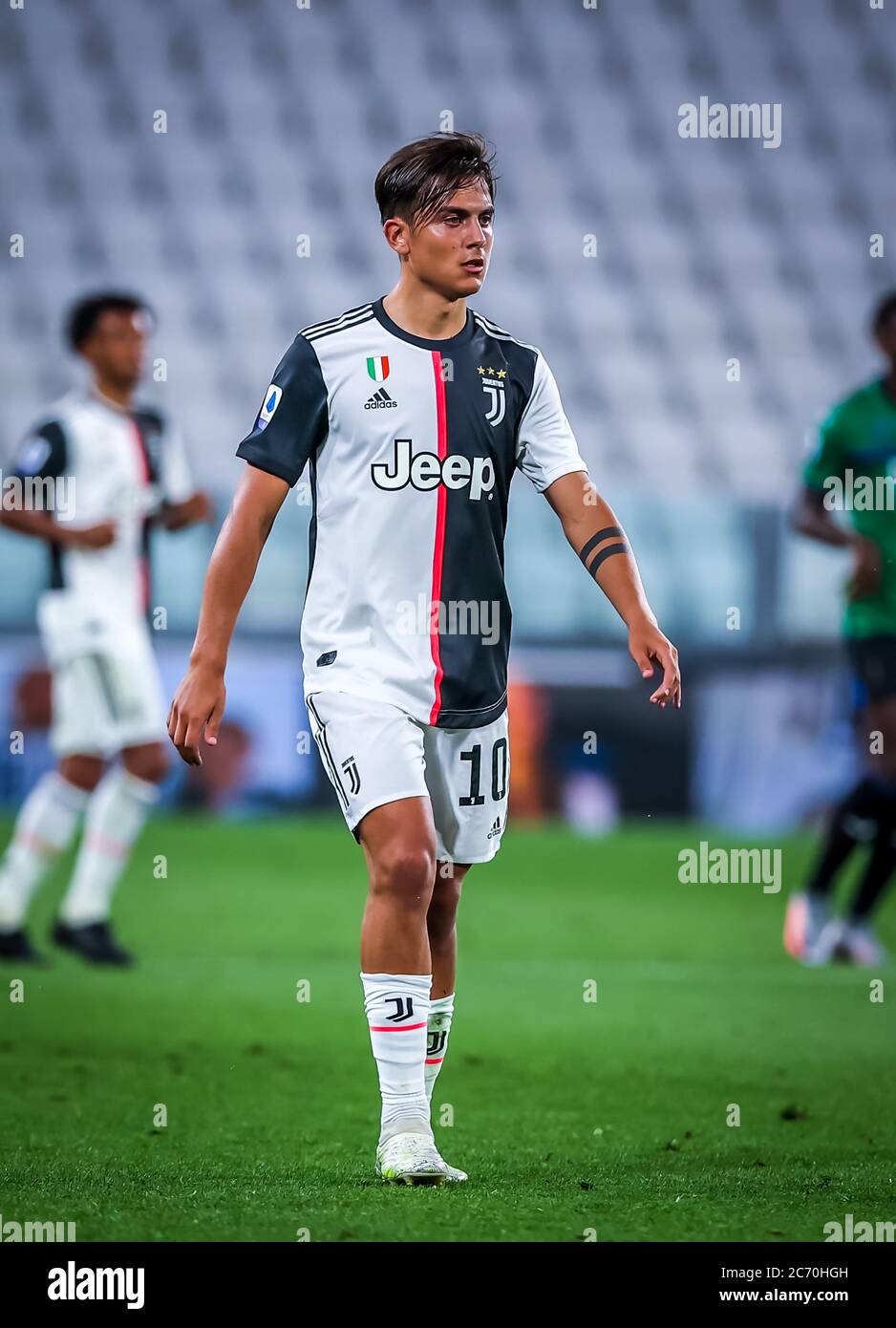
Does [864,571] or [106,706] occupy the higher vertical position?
[864,571]

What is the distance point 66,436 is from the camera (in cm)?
689

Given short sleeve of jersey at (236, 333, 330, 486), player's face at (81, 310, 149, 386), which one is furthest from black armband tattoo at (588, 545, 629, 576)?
player's face at (81, 310, 149, 386)

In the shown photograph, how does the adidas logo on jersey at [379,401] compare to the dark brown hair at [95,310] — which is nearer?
the adidas logo on jersey at [379,401]

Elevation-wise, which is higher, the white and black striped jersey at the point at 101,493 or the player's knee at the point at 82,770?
the white and black striped jersey at the point at 101,493

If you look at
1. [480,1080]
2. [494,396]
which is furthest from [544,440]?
[480,1080]

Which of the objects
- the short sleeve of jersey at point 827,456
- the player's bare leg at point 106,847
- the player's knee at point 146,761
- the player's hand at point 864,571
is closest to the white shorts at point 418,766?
the player's bare leg at point 106,847

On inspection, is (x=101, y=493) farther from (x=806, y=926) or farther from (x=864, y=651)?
(x=806, y=926)

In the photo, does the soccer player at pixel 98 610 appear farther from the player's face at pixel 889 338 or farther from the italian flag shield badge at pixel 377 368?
the italian flag shield badge at pixel 377 368

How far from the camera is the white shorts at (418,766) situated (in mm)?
3293

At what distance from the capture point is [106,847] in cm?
645

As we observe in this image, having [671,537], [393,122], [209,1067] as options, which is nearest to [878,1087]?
[209,1067]

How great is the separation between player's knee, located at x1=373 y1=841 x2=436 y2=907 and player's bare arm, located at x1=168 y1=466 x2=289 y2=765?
37 cm

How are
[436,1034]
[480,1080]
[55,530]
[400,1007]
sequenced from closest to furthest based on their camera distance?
[400,1007] → [436,1034] → [480,1080] → [55,530]

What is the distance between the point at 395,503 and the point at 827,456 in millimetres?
3673
